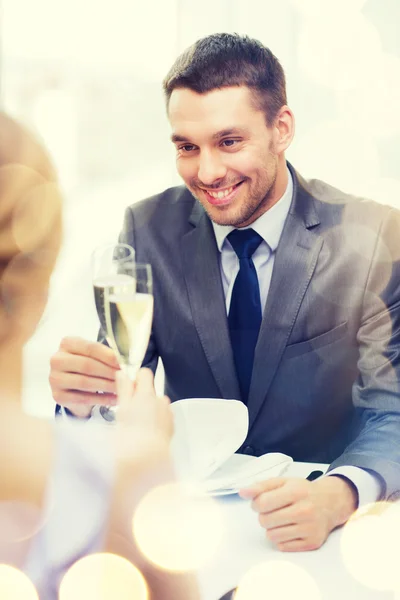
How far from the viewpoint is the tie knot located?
6.34ft

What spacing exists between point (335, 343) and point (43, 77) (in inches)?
118

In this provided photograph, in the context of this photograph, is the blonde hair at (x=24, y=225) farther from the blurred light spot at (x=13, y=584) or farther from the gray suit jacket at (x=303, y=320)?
the gray suit jacket at (x=303, y=320)

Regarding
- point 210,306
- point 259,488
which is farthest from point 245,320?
point 259,488

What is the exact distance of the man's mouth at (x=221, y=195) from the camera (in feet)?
6.37

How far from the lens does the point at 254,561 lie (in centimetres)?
104

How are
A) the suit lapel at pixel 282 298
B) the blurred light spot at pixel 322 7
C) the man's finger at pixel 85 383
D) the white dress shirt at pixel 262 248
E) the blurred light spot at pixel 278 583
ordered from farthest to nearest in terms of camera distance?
the blurred light spot at pixel 322 7 < the white dress shirt at pixel 262 248 < the suit lapel at pixel 282 298 < the man's finger at pixel 85 383 < the blurred light spot at pixel 278 583

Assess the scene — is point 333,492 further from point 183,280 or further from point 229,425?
point 183,280

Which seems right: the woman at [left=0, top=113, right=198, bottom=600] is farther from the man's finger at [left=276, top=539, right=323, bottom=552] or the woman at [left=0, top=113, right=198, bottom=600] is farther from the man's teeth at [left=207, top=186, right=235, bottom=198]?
the man's teeth at [left=207, top=186, right=235, bottom=198]

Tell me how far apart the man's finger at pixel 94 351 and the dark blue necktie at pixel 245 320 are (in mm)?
622

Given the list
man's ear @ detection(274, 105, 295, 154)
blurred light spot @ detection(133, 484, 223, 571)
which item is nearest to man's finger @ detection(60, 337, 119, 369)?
blurred light spot @ detection(133, 484, 223, 571)

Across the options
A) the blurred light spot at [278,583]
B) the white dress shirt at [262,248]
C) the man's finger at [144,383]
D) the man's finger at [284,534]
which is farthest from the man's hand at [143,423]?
the white dress shirt at [262,248]

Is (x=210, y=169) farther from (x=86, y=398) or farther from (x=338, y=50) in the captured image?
(x=338, y=50)

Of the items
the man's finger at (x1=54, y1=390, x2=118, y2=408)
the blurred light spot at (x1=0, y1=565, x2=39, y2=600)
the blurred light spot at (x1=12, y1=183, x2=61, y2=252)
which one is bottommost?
the man's finger at (x1=54, y1=390, x2=118, y2=408)

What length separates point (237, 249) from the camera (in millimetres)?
1946
